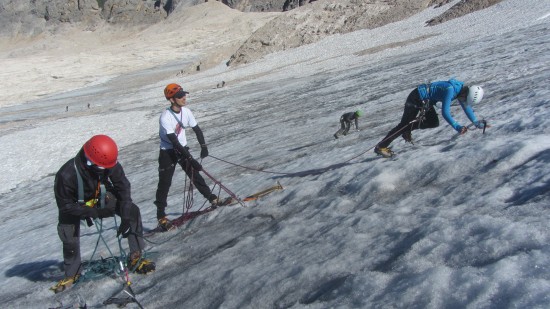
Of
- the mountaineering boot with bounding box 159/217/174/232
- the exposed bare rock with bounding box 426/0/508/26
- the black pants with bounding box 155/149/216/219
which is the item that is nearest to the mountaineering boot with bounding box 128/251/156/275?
the mountaineering boot with bounding box 159/217/174/232

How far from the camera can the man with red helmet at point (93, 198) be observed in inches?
230

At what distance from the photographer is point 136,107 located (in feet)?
92.7

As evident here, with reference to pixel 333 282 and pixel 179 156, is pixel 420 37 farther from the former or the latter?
pixel 333 282

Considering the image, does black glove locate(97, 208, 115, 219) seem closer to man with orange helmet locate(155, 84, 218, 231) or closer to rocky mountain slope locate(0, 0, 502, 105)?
man with orange helmet locate(155, 84, 218, 231)

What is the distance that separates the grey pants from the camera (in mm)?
6328

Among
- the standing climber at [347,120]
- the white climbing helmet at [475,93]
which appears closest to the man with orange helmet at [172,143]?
the white climbing helmet at [475,93]

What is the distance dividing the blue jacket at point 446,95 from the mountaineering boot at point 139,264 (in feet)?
13.3

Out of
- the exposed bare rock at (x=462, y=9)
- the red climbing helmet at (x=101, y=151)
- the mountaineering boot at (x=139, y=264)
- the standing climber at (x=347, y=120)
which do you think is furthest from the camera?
the exposed bare rock at (x=462, y=9)

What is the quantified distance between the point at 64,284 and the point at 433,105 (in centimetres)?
514

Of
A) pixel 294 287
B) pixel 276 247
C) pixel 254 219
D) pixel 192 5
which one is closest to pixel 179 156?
pixel 254 219

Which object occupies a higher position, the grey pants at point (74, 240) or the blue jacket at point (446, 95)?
the blue jacket at point (446, 95)

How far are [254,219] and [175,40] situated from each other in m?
73.1

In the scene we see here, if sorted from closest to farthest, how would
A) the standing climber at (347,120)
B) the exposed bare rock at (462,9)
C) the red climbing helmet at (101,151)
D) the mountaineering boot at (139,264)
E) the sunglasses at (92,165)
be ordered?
the red climbing helmet at (101,151), the sunglasses at (92,165), the mountaineering boot at (139,264), the standing climber at (347,120), the exposed bare rock at (462,9)

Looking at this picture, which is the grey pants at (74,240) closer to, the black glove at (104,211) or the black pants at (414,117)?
the black glove at (104,211)
